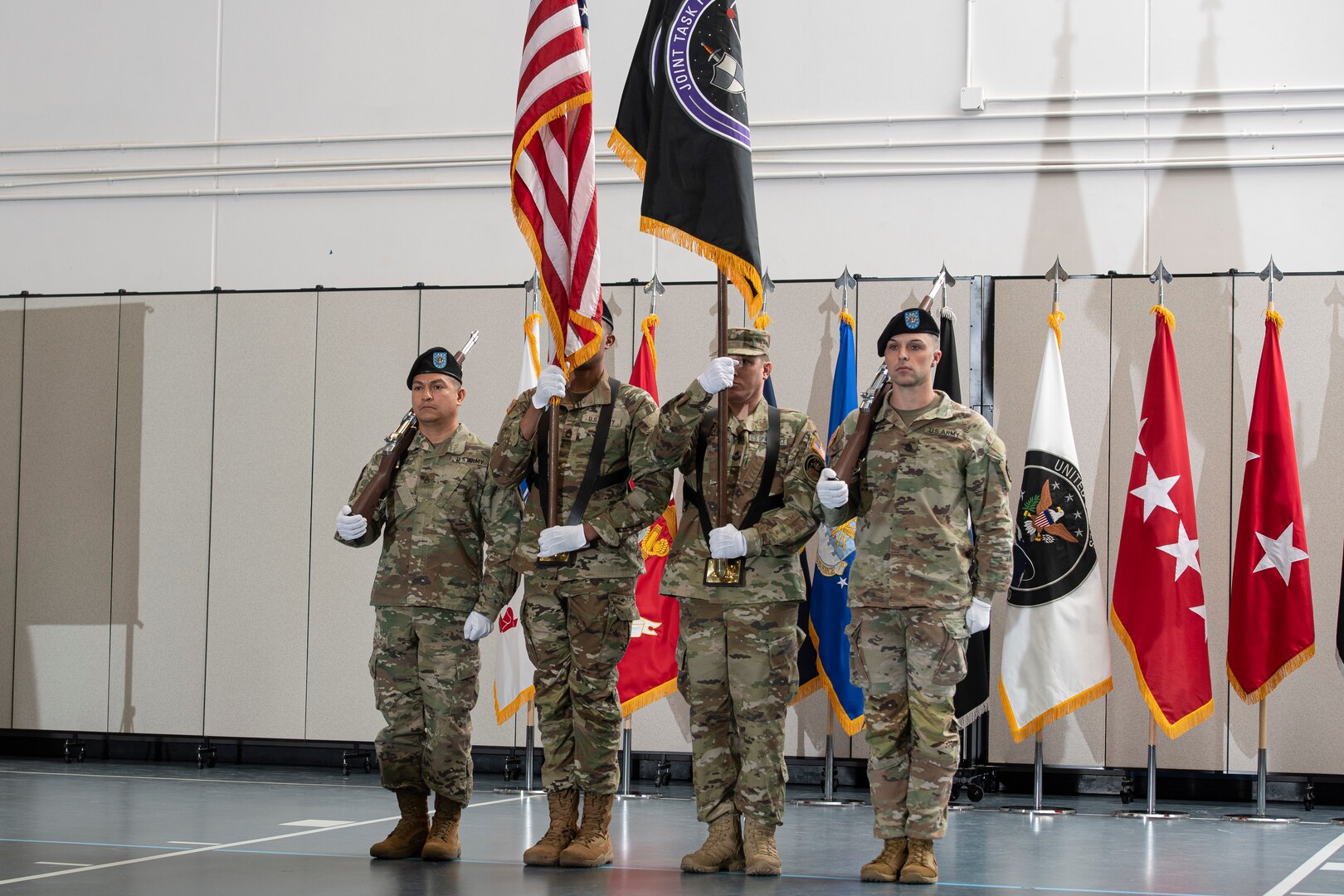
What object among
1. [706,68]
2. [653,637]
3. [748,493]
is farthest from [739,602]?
[653,637]

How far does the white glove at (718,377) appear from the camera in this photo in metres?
4.19

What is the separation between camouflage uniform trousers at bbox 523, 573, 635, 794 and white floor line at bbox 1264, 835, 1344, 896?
201 centimetres

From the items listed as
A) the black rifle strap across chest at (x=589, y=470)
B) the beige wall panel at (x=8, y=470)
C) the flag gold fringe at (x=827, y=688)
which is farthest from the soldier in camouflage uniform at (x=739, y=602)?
the beige wall panel at (x=8, y=470)

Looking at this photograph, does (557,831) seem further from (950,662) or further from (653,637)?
(653,637)

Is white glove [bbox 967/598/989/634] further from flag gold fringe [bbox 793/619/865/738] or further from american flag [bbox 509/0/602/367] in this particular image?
flag gold fringe [bbox 793/619/865/738]

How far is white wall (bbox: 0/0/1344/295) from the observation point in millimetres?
7293

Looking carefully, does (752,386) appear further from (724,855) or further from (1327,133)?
(1327,133)

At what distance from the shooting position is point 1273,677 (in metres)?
6.09

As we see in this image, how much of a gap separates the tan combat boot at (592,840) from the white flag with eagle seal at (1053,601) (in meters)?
2.41

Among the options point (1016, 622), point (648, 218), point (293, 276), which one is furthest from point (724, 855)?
point (293, 276)

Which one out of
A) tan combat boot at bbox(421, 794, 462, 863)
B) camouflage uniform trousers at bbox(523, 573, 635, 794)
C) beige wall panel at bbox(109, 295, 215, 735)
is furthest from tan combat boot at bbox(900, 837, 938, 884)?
beige wall panel at bbox(109, 295, 215, 735)

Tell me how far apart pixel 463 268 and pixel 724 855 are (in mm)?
4796

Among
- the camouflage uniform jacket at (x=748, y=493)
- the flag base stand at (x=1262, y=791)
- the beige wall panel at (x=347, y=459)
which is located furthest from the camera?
the beige wall panel at (x=347, y=459)

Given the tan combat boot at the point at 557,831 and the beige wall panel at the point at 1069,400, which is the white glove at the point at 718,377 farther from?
the beige wall panel at the point at 1069,400
